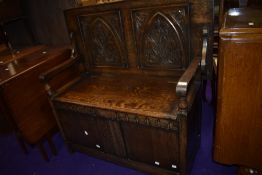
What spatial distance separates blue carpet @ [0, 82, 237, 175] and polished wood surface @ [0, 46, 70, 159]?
0.22 metres

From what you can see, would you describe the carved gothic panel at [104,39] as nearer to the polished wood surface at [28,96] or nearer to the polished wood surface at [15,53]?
the polished wood surface at [28,96]

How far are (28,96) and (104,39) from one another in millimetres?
915

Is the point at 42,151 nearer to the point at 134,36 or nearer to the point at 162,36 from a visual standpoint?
Result: the point at 134,36

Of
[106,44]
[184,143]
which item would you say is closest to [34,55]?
[106,44]

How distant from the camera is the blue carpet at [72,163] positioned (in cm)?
202

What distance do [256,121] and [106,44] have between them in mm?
1479

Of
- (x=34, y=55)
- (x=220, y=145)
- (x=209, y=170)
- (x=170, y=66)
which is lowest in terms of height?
(x=209, y=170)

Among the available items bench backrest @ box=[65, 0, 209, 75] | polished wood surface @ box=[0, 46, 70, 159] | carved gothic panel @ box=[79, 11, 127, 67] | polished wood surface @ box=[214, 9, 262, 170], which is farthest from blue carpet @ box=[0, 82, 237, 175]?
carved gothic panel @ box=[79, 11, 127, 67]

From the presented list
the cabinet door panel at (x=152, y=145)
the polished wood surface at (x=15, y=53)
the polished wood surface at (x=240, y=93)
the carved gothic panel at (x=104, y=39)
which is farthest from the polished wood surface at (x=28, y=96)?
the polished wood surface at (x=240, y=93)

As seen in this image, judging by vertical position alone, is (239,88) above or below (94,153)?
above

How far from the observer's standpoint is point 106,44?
2209 millimetres

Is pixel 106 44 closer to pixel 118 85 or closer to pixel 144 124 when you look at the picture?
pixel 118 85

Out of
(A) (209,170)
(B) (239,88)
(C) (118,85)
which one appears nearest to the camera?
(B) (239,88)

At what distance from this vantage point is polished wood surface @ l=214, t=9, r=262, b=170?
120 centimetres
